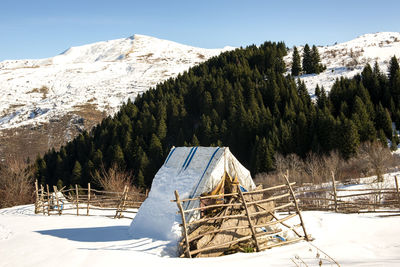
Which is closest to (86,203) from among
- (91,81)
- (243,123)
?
(243,123)

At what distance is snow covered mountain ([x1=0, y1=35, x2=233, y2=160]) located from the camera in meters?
84.4

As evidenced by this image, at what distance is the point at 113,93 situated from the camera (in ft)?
338

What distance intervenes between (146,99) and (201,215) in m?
62.0

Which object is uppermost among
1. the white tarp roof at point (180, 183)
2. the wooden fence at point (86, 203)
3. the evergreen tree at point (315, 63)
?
the evergreen tree at point (315, 63)

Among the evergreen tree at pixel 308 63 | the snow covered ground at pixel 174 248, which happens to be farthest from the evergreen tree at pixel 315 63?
the snow covered ground at pixel 174 248

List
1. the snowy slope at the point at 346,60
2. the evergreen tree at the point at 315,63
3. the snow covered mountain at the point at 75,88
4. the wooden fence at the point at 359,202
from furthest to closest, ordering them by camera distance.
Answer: the snow covered mountain at the point at 75,88 < the evergreen tree at the point at 315,63 < the snowy slope at the point at 346,60 < the wooden fence at the point at 359,202

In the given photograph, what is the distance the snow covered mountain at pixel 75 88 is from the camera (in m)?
84.4

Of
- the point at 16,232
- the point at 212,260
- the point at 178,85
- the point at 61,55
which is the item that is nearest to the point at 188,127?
the point at 178,85

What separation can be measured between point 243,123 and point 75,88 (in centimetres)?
8468

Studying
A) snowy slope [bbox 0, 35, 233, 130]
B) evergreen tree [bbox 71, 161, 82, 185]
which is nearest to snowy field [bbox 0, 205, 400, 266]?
evergreen tree [bbox 71, 161, 82, 185]

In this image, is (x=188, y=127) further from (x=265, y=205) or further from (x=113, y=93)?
(x=113, y=93)

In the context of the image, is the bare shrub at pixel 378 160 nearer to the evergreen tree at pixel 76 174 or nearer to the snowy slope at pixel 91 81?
the evergreen tree at pixel 76 174

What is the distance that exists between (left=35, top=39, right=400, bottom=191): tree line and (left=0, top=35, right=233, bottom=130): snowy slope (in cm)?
3695

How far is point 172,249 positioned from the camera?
847 cm
